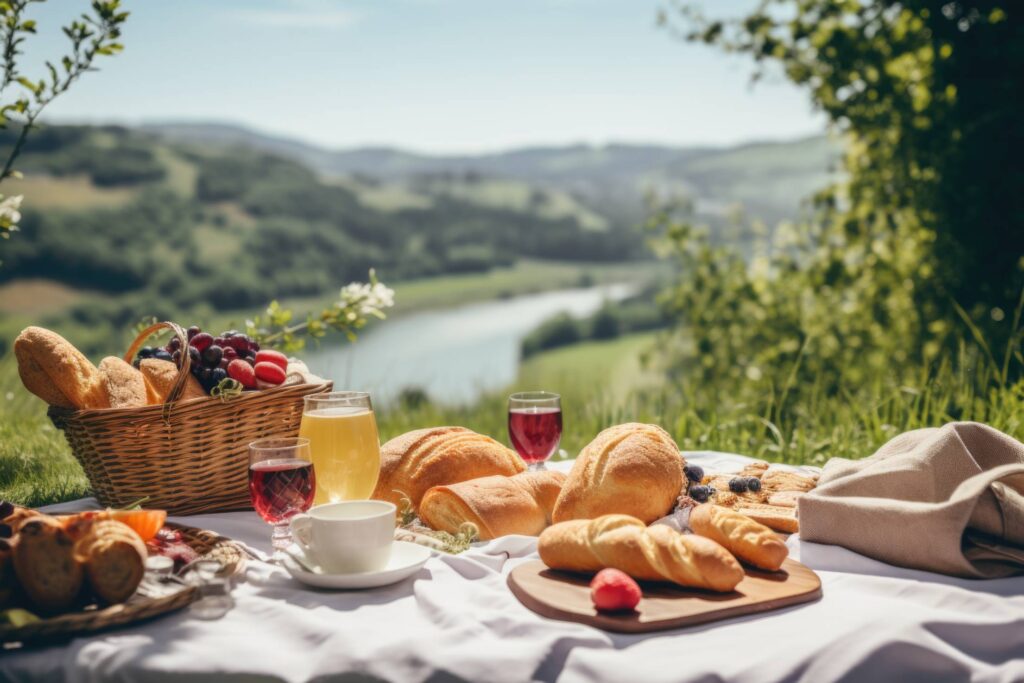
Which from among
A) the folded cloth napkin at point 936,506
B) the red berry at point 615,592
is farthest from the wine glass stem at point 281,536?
the folded cloth napkin at point 936,506

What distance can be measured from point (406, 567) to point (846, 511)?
39.5 inches

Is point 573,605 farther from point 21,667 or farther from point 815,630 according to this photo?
point 21,667

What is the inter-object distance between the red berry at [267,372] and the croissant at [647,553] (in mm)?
1173

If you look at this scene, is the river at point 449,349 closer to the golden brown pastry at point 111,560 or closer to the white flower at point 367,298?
the white flower at point 367,298

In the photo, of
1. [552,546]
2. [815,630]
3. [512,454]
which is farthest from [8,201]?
[815,630]

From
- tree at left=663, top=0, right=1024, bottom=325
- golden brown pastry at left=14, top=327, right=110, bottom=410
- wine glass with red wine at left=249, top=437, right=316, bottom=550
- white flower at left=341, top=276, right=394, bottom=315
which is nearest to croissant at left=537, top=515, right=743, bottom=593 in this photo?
wine glass with red wine at left=249, top=437, right=316, bottom=550

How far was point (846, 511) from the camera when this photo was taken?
6.69ft

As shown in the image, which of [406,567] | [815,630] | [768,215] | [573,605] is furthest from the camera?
[768,215]

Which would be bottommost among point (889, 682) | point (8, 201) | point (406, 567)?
point (889, 682)

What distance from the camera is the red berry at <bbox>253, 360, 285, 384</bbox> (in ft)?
8.79

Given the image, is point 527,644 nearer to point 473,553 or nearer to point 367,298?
point 473,553

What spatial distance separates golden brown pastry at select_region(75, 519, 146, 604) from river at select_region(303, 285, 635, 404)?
168cm

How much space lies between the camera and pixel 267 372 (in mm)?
2680

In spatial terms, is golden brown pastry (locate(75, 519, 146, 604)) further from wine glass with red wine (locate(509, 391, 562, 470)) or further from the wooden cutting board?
wine glass with red wine (locate(509, 391, 562, 470))
